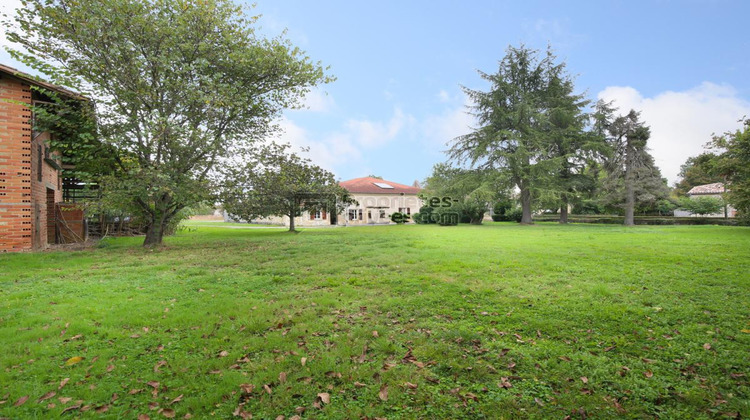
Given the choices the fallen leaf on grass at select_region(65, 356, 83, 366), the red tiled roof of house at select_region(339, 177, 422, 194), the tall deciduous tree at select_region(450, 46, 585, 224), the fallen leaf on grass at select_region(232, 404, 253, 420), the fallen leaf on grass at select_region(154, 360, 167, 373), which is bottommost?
the fallen leaf on grass at select_region(232, 404, 253, 420)

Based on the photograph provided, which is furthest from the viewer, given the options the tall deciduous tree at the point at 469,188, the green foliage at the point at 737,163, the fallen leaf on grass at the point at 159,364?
the tall deciduous tree at the point at 469,188

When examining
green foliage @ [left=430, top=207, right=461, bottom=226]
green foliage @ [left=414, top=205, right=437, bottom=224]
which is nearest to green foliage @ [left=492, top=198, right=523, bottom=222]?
green foliage @ [left=430, top=207, right=461, bottom=226]

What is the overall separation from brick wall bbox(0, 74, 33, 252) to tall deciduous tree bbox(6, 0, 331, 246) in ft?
4.11

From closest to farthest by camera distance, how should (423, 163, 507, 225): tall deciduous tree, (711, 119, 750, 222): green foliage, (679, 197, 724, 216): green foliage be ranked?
(711, 119, 750, 222): green foliage → (423, 163, 507, 225): tall deciduous tree → (679, 197, 724, 216): green foliage

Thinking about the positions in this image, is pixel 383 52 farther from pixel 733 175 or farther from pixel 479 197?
pixel 733 175

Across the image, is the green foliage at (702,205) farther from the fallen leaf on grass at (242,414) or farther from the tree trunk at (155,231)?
the fallen leaf on grass at (242,414)

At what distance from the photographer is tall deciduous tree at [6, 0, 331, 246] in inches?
375

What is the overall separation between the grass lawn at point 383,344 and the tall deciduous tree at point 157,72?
466cm

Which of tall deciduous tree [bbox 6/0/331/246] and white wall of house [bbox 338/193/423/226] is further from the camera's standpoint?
white wall of house [bbox 338/193/423/226]

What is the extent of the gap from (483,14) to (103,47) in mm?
14614

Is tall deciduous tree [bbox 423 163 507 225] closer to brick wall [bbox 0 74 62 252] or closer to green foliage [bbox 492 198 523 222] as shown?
green foliage [bbox 492 198 523 222]

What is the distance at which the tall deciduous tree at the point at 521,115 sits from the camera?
2725 centimetres

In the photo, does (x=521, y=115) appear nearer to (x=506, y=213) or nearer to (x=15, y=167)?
(x=506, y=213)

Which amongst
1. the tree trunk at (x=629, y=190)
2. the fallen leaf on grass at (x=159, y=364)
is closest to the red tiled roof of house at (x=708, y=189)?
the tree trunk at (x=629, y=190)
